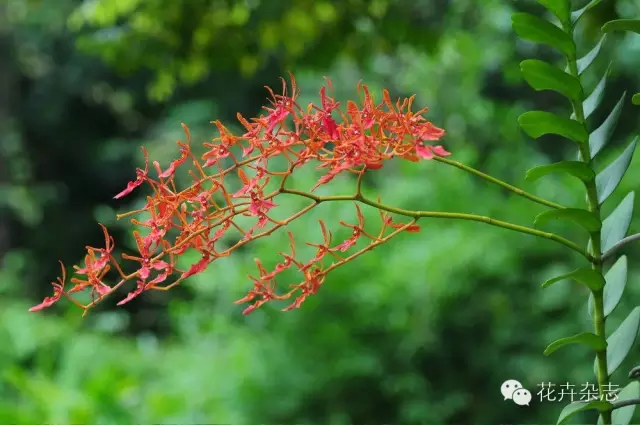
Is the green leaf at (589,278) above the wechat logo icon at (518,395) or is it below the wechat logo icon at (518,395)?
above

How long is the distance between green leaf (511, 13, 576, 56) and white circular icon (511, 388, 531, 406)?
14.3 inches

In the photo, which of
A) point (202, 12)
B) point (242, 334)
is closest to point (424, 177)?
point (242, 334)

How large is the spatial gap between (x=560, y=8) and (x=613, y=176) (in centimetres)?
13

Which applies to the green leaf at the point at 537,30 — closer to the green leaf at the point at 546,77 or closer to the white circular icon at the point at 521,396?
the green leaf at the point at 546,77

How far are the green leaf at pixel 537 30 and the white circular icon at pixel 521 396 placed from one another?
0.36 m

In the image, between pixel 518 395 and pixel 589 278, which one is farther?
pixel 518 395

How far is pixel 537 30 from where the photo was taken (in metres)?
0.57

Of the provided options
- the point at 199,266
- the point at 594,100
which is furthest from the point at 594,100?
the point at 199,266

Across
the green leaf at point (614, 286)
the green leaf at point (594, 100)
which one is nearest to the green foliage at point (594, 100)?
the green leaf at point (594, 100)

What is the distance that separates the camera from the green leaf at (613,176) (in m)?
0.58

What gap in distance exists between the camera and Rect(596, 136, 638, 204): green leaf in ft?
1.90

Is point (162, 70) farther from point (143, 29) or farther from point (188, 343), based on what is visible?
point (188, 343)

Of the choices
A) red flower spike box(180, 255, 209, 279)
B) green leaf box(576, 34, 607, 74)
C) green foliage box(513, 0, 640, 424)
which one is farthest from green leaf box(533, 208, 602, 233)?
red flower spike box(180, 255, 209, 279)

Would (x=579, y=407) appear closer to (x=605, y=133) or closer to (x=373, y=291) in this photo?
(x=605, y=133)
